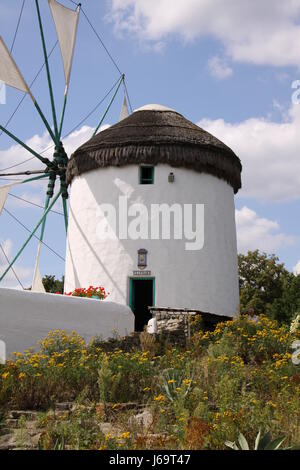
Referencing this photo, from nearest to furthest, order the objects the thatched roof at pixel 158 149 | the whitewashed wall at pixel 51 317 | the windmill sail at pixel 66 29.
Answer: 1. the whitewashed wall at pixel 51 317
2. the thatched roof at pixel 158 149
3. the windmill sail at pixel 66 29

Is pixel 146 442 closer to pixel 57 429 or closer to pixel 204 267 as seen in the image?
pixel 57 429

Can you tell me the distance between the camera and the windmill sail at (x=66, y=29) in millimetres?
21312

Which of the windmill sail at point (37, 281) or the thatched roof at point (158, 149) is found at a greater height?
the thatched roof at point (158, 149)

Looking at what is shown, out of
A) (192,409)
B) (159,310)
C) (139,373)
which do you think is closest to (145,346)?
(159,310)

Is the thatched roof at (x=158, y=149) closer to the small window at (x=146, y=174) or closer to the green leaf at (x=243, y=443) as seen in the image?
the small window at (x=146, y=174)

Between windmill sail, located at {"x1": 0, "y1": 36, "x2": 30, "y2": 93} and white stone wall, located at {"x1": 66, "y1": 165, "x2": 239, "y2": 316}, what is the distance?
407cm

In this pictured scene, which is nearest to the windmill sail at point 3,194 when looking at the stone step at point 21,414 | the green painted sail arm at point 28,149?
the green painted sail arm at point 28,149

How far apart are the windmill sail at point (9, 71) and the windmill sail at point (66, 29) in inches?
174

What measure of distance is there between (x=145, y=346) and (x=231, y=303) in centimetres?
575

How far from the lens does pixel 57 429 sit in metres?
5.70

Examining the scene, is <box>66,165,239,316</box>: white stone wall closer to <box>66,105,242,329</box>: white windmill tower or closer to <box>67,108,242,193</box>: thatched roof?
<box>66,105,242,329</box>: white windmill tower

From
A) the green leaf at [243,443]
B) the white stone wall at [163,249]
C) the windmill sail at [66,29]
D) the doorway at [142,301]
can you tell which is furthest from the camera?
the windmill sail at [66,29]

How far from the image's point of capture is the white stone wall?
14844 mm

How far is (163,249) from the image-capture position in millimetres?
14867
